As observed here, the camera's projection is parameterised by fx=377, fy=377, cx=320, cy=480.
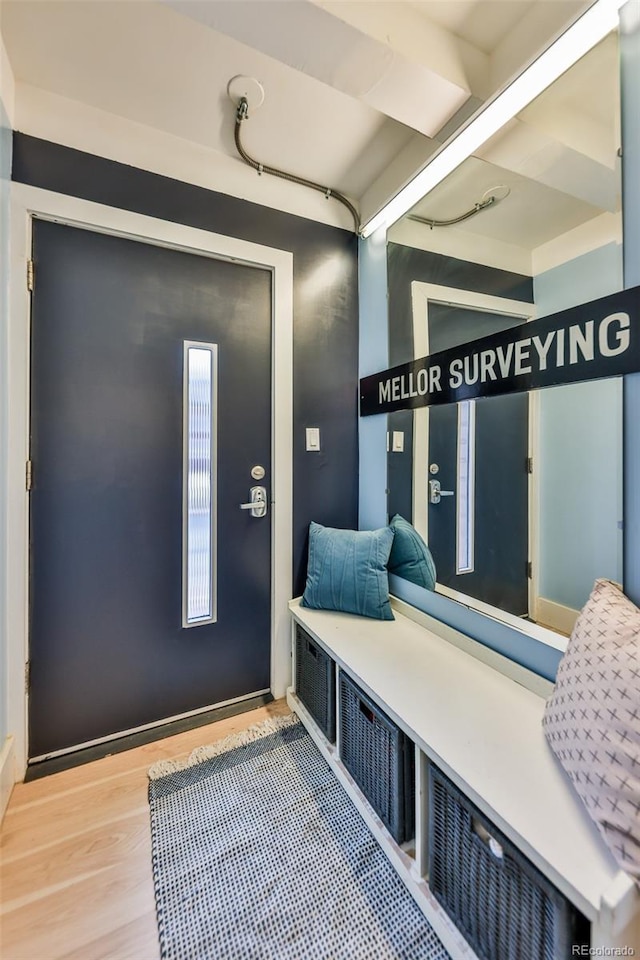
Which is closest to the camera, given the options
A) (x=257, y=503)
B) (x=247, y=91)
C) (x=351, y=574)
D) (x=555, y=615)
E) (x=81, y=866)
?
(x=81, y=866)

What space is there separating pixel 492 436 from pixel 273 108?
5.47 ft

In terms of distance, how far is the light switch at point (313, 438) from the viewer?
2037 millimetres

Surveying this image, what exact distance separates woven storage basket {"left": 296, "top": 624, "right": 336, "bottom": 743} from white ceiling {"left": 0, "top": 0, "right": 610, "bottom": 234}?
2.12 meters

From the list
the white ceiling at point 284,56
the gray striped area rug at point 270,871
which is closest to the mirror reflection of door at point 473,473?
the white ceiling at point 284,56

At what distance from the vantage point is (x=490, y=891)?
2.88ft

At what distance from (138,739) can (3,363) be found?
1.66 m

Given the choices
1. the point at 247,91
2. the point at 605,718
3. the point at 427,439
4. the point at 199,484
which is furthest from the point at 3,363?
the point at 605,718

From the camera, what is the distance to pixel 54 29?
130cm

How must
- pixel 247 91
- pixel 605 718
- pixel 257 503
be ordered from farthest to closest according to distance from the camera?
pixel 257 503 < pixel 247 91 < pixel 605 718

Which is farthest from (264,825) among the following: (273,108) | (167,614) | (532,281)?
(273,108)

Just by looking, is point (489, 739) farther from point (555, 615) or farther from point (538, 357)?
point (538, 357)

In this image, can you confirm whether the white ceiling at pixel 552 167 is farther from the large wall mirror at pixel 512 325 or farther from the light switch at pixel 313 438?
the light switch at pixel 313 438

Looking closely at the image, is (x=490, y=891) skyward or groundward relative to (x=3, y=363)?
groundward

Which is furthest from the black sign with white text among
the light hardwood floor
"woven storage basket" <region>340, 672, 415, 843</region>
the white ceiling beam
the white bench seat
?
the light hardwood floor
